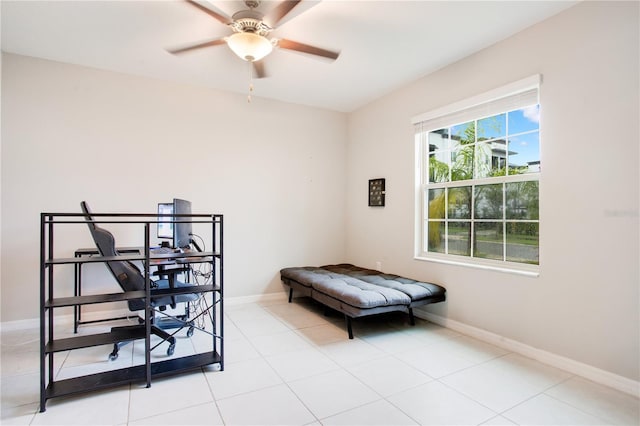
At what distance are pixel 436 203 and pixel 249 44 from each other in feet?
7.73

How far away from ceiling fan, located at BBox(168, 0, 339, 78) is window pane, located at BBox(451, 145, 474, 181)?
1599mm

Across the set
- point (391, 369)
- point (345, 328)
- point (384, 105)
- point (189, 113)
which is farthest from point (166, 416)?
point (384, 105)

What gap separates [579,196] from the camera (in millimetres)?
2312

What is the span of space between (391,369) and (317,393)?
61cm

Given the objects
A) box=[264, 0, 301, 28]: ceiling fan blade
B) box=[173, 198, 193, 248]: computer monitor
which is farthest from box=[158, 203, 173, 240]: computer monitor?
box=[264, 0, 301, 28]: ceiling fan blade

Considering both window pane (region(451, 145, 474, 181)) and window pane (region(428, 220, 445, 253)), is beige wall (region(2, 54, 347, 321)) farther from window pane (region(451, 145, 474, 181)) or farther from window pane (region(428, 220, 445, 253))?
window pane (region(451, 145, 474, 181))

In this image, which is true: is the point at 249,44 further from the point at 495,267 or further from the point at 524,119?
the point at 495,267

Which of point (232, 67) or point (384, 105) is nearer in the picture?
point (232, 67)

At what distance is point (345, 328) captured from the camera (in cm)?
323

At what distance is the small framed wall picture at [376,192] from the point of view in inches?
162

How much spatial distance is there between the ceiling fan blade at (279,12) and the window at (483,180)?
186 cm

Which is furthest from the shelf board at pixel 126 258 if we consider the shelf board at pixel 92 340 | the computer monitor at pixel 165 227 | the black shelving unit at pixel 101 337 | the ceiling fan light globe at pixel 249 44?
the ceiling fan light globe at pixel 249 44

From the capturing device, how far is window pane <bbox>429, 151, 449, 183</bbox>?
11.4 ft

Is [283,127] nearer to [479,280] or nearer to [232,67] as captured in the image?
[232,67]
